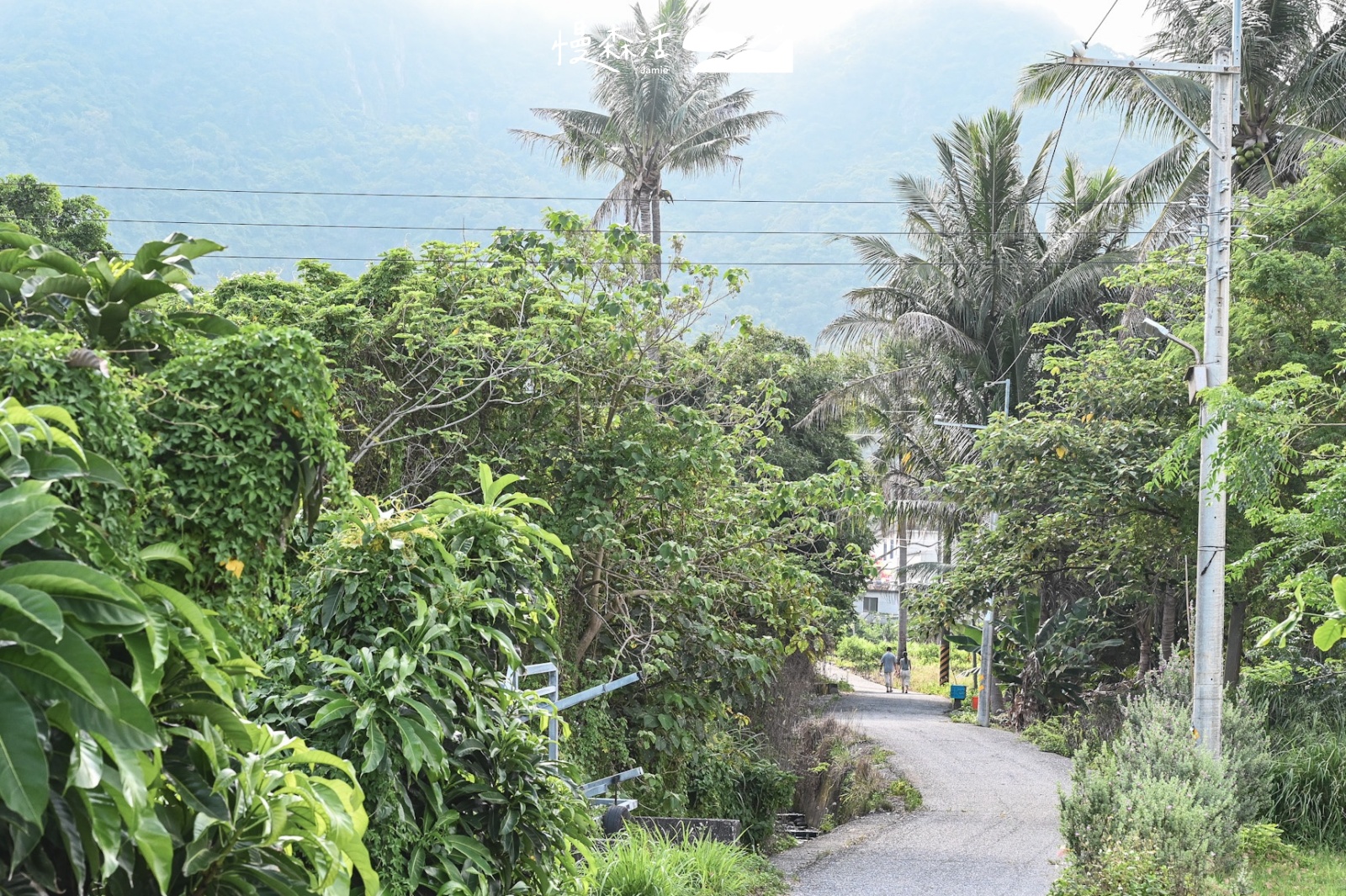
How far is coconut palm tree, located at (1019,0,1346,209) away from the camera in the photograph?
19234 millimetres

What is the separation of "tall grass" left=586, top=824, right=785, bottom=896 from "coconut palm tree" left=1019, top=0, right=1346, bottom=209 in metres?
13.1

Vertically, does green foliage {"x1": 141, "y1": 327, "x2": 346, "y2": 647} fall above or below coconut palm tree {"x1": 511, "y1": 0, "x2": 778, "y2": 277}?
below

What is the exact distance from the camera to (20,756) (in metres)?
2.19

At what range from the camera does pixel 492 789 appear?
5.04 m

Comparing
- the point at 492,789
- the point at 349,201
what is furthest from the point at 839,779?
the point at 349,201

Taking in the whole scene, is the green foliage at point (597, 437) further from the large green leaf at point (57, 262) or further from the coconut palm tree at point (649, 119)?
the coconut palm tree at point (649, 119)

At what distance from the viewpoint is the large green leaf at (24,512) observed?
2234mm

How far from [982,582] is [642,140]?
1317cm

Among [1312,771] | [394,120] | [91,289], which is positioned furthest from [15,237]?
[394,120]

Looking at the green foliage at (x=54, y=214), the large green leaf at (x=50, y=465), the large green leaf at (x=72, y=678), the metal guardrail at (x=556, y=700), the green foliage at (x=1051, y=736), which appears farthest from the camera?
the green foliage at (x=1051, y=736)

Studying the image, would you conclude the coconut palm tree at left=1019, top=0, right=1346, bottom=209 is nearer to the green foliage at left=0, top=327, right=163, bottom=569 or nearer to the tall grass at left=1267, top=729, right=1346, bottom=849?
the tall grass at left=1267, top=729, right=1346, bottom=849

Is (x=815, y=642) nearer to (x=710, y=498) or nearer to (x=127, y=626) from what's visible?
(x=710, y=498)

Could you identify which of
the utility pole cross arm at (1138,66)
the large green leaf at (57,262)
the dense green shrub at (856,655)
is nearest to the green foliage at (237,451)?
the large green leaf at (57,262)

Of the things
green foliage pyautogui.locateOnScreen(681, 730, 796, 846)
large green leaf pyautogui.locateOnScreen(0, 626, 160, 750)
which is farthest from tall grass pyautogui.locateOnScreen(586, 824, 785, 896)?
large green leaf pyautogui.locateOnScreen(0, 626, 160, 750)
